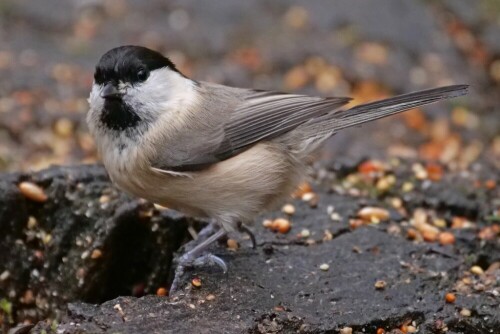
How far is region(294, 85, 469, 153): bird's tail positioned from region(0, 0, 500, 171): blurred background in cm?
212

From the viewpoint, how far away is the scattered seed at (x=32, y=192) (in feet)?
15.5

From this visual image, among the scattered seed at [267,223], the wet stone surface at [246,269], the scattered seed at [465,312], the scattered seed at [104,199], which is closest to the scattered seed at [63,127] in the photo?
the wet stone surface at [246,269]

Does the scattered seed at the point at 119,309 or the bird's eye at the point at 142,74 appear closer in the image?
the scattered seed at the point at 119,309

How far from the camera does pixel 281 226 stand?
476 centimetres

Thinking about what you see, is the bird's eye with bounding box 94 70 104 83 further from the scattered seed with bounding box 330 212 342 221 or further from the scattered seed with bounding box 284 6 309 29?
the scattered seed with bounding box 284 6 309 29

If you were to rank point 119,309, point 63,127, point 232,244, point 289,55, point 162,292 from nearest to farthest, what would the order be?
point 119,309 < point 162,292 < point 232,244 < point 63,127 < point 289,55

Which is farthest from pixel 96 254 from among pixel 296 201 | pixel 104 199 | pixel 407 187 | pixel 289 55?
pixel 289 55

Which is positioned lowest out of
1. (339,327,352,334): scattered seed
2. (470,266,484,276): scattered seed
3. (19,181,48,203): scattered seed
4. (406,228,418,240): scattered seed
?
Answer: (470,266,484,276): scattered seed

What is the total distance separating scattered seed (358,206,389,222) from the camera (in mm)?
4961

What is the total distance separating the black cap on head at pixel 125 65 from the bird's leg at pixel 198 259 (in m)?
0.95

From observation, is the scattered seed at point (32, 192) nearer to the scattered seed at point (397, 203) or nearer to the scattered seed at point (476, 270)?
the scattered seed at point (397, 203)

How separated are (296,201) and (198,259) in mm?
1166

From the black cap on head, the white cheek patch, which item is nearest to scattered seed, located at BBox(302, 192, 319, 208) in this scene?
the white cheek patch

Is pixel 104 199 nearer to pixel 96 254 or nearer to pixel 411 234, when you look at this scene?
pixel 96 254
